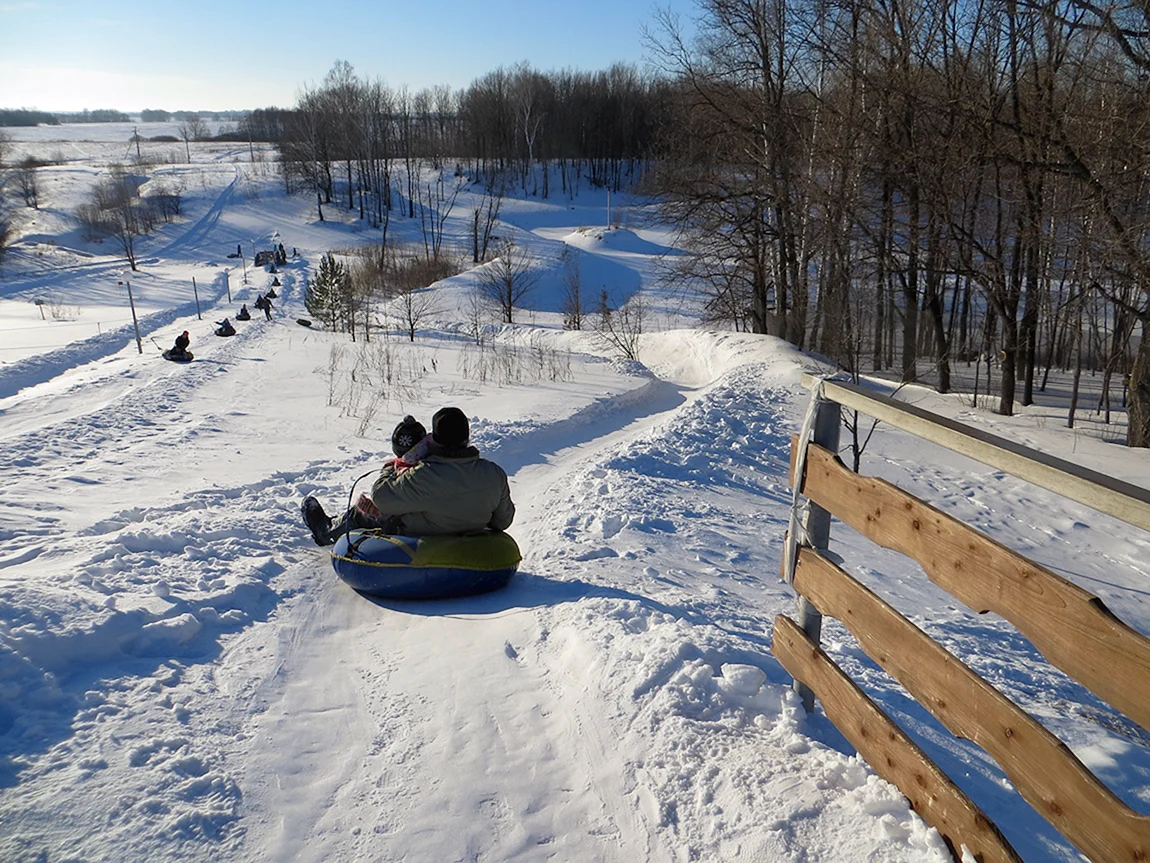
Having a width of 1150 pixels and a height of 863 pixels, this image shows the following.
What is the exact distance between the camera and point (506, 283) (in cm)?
3466

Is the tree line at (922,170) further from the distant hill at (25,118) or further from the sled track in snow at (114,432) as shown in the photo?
the distant hill at (25,118)

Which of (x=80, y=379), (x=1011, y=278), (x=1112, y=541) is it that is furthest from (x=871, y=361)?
(x=80, y=379)

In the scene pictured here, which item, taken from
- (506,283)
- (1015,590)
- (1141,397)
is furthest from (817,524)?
(506,283)

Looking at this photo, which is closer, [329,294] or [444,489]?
[444,489]

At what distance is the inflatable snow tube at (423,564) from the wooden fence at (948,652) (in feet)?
7.75

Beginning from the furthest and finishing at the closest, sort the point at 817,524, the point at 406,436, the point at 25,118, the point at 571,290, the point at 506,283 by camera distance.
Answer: the point at 25,118
the point at 571,290
the point at 506,283
the point at 406,436
the point at 817,524

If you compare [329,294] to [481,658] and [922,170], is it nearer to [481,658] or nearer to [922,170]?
[922,170]

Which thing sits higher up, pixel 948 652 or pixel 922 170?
pixel 922 170

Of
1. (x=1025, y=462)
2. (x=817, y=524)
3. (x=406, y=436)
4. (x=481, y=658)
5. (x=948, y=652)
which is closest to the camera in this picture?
(x=1025, y=462)

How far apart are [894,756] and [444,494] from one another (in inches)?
132

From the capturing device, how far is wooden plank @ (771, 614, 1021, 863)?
2262 millimetres

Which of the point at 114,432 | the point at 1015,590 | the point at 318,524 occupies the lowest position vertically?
the point at 114,432

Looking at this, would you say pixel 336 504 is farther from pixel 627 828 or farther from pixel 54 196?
pixel 54 196

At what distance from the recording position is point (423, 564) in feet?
16.8
